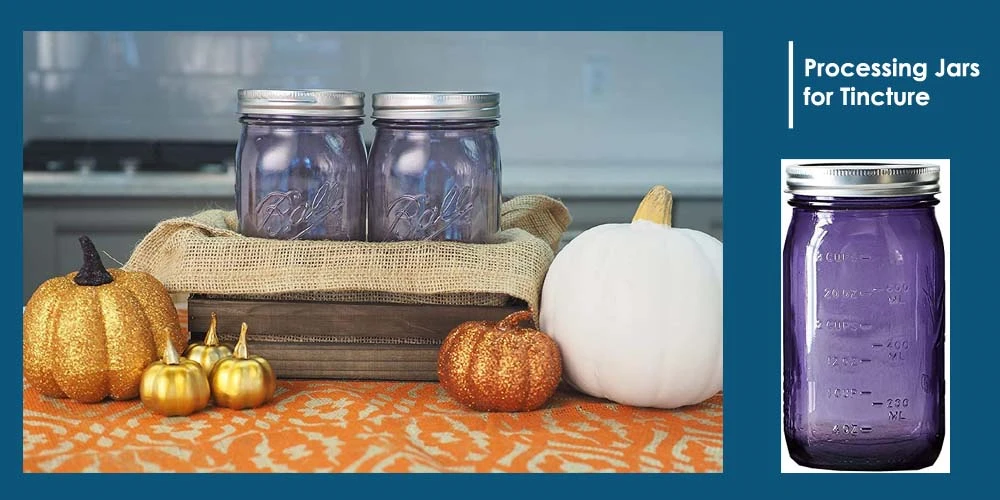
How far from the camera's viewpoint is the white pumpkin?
107 cm

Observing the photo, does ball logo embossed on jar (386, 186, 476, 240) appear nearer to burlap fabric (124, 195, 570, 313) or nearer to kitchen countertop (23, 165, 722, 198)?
burlap fabric (124, 195, 570, 313)

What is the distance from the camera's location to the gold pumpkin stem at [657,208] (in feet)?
3.74

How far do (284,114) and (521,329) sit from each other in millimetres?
343

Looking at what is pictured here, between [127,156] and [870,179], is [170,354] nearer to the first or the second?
[870,179]

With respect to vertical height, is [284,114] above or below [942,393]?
above

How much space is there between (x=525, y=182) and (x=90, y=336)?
179 centimetres

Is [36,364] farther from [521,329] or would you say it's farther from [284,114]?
[521,329]

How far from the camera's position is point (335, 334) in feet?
3.91

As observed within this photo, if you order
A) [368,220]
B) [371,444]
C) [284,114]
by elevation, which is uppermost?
[284,114]

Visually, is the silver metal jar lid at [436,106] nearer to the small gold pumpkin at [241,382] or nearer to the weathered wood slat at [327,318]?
the weathered wood slat at [327,318]

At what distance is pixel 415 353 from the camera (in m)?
1.19

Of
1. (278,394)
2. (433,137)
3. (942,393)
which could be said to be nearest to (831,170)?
(942,393)

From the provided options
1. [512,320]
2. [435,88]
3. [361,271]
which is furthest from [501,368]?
[435,88]

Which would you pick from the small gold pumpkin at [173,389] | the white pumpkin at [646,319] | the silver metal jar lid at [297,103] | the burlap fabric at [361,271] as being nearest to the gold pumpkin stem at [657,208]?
the white pumpkin at [646,319]
